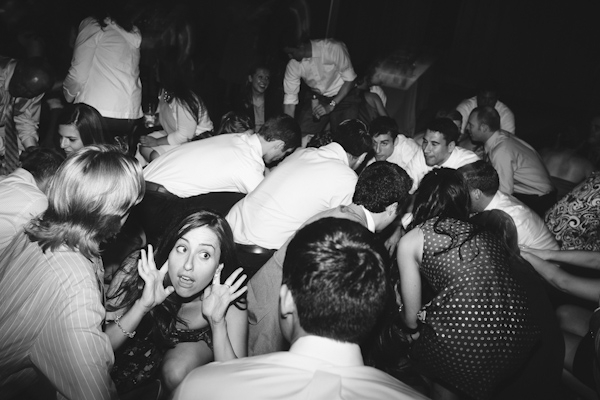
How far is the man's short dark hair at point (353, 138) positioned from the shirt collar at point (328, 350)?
6.54ft

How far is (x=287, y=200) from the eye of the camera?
269 cm

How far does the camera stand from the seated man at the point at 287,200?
269 centimetres

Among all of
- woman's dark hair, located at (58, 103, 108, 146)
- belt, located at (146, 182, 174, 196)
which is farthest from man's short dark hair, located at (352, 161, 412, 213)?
woman's dark hair, located at (58, 103, 108, 146)

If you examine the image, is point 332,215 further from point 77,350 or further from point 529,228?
point 529,228

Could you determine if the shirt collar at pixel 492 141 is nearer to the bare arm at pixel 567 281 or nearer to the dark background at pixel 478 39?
the bare arm at pixel 567 281

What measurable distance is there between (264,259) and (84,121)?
4.58 feet

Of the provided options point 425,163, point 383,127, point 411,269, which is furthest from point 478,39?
point 411,269

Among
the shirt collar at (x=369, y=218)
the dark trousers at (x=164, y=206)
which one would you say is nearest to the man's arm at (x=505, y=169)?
the shirt collar at (x=369, y=218)

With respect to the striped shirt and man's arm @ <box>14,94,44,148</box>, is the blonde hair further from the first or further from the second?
man's arm @ <box>14,94,44,148</box>

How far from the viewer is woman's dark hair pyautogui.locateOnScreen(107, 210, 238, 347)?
196 cm

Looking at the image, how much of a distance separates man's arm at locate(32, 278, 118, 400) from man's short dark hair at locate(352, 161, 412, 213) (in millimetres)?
1399

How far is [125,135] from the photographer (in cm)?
391

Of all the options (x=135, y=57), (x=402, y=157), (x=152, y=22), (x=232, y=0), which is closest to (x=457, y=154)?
(x=402, y=157)

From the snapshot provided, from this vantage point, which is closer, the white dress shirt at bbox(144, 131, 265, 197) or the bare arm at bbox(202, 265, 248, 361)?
the bare arm at bbox(202, 265, 248, 361)
